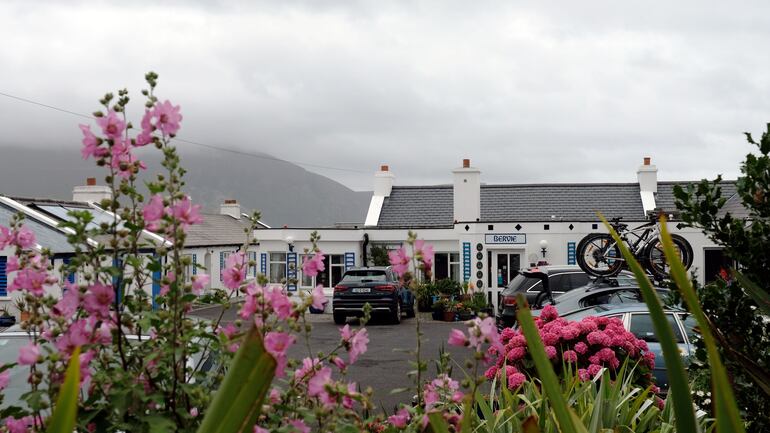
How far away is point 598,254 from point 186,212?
13804 millimetres

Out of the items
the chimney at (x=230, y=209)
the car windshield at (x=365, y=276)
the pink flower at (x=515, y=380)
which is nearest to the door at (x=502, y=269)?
the car windshield at (x=365, y=276)

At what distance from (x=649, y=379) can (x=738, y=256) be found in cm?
379

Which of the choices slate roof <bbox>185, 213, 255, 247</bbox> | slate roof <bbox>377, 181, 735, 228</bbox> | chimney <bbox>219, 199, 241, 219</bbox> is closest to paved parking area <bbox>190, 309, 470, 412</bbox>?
slate roof <bbox>185, 213, 255, 247</bbox>

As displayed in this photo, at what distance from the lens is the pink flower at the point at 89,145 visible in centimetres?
223

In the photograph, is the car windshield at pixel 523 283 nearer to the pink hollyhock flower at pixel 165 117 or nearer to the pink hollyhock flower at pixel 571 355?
the pink hollyhock flower at pixel 571 355

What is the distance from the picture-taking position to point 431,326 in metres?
21.5

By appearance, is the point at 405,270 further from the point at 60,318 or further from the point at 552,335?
the point at 552,335

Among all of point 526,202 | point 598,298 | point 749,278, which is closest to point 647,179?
point 526,202

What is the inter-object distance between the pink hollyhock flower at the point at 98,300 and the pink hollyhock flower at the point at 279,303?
449 mm

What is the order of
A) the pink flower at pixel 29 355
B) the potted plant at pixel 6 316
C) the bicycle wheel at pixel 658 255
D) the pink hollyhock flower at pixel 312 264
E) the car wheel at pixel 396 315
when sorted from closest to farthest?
the pink flower at pixel 29 355, the pink hollyhock flower at pixel 312 264, the potted plant at pixel 6 316, the bicycle wheel at pixel 658 255, the car wheel at pixel 396 315

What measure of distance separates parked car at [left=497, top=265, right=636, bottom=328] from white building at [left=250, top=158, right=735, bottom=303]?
20.3 ft

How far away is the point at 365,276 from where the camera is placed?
70.6 ft

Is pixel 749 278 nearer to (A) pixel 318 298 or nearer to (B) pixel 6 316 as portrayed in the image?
(A) pixel 318 298

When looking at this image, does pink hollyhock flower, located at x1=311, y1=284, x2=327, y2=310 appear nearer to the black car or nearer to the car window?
the car window
